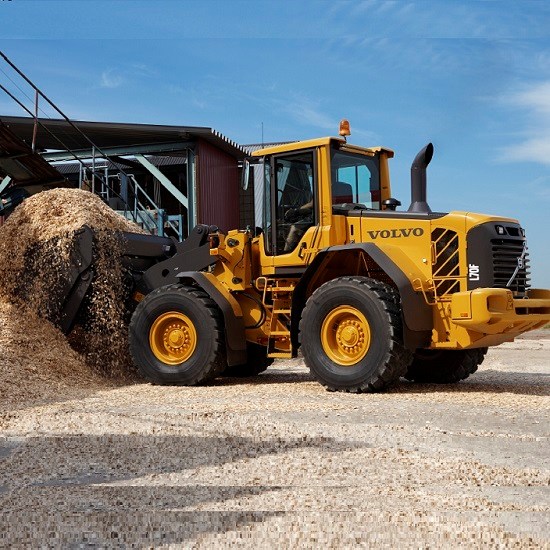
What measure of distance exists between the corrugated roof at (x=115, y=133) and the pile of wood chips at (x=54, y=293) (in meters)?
8.17

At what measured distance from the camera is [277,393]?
951 cm

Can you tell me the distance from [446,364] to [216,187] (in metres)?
12.1

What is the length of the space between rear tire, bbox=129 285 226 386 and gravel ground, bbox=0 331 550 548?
1.19m

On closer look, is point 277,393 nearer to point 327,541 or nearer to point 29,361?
point 29,361

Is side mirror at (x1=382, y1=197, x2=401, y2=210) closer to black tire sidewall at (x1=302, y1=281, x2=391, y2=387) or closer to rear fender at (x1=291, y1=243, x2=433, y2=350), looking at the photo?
rear fender at (x1=291, y1=243, x2=433, y2=350)

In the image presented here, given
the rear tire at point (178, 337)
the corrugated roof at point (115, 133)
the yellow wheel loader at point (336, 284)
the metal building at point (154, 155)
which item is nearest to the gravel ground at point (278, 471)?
the yellow wheel loader at point (336, 284)

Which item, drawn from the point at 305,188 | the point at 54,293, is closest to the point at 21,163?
the point at 54,293

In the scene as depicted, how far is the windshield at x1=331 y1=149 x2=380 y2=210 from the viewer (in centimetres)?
1013

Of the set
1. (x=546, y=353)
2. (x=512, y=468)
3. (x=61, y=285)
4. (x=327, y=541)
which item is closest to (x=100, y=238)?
(x=61, y=285)

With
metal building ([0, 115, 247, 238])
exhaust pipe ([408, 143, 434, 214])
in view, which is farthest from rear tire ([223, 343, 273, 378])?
metal building ([0, 115, 247, 238])

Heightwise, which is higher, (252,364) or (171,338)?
(171,338)

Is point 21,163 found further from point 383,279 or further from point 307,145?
point 383,279

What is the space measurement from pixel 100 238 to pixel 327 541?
25.9 feet

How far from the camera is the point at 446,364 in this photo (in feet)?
34.9
